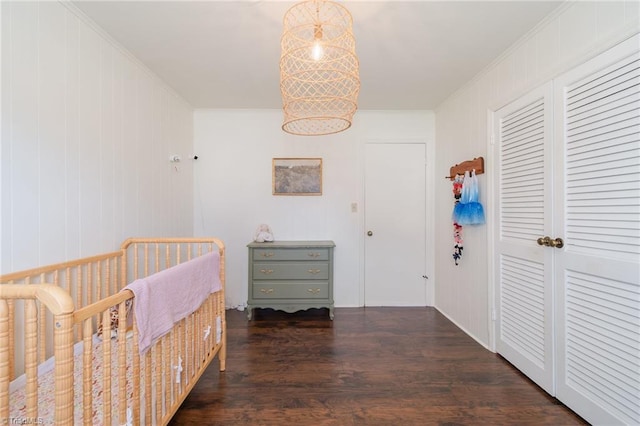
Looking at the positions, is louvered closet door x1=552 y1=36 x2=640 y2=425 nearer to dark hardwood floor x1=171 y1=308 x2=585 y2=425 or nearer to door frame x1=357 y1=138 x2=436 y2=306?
dark hardwood floor x1=171 y1=308 x2=585 y2=425

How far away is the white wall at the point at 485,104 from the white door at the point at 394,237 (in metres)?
0.21

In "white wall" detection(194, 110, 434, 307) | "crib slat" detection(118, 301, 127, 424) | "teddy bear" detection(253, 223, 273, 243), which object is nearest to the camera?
"crib slat" detection(118, 301, 127, 424)

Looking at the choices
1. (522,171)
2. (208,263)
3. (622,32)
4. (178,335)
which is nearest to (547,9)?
(622,32)

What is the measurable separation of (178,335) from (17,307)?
0.74 metres

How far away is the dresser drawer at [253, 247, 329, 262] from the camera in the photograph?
9.08ft

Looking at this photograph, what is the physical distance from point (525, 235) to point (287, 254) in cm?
195

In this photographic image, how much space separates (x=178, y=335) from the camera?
4.35 feet

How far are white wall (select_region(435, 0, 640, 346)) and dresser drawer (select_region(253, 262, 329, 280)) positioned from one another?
1276 millimetres

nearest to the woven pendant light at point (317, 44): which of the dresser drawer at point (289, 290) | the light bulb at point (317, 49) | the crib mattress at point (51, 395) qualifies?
the light bulb at point (317, 49)

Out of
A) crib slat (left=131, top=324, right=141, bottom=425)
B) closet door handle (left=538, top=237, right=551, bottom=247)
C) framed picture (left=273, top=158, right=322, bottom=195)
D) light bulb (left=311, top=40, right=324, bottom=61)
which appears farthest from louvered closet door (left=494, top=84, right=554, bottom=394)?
crib slat (left=131, top=324, right=141, bottom=425)

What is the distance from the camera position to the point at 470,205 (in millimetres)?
2250

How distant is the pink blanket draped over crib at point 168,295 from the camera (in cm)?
104

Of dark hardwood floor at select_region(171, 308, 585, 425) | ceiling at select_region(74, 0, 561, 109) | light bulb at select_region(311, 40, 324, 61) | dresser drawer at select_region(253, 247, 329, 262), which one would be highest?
ceiling at select_region(74, 0, 561, 109)

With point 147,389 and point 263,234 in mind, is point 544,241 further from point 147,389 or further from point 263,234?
point 263,234
